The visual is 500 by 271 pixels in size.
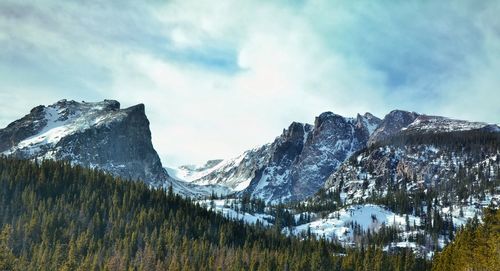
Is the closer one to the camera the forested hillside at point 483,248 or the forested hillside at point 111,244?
the forested hillside at point 483,248

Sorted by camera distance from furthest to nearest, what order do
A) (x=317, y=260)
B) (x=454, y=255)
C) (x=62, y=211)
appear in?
(x=62, y=211), (x=317, y=260), (x=454, y=255)

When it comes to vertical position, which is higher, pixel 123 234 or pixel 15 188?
pixel 15 188

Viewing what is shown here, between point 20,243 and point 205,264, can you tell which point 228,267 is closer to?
point 205,264

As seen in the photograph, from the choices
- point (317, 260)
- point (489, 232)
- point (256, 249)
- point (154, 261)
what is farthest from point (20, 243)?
point (489, 232)

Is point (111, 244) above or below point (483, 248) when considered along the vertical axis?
below

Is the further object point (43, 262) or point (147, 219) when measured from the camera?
point (147, 219)

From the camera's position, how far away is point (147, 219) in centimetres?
19575

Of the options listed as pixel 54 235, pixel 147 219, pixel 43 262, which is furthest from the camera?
pixel 147 219

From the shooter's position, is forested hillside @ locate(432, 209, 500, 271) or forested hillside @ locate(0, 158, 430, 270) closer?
forested hillside @ locate(432, 209, 500, 271)

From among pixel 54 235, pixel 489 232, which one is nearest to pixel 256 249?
pixel 54 235

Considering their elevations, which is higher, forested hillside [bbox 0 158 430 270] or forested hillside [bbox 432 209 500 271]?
forested hillside [bbox 432 209 500 271]

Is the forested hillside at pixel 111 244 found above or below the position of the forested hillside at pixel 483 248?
below

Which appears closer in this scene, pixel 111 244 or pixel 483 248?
pixel 483 248

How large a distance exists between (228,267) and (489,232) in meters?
93.3
